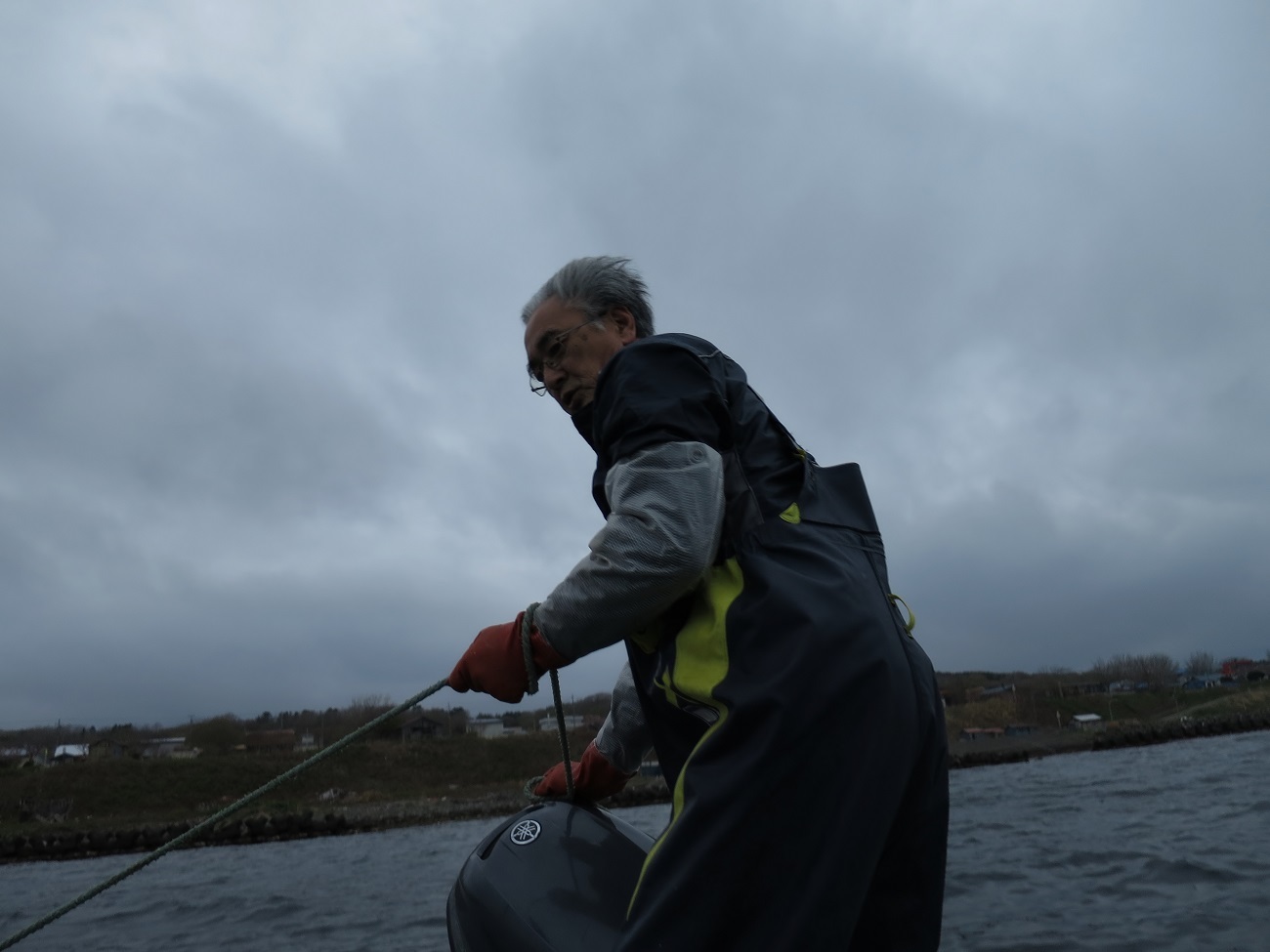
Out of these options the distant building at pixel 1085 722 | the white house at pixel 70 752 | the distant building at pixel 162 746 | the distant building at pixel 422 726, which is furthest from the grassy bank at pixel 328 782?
the white house at pixel 70 752

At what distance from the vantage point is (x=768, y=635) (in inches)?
54.8

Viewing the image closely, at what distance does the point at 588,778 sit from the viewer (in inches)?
94.5

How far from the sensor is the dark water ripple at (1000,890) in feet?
18.5

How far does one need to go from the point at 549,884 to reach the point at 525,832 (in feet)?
0.75

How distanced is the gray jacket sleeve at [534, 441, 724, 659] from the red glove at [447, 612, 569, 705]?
0.46 ft

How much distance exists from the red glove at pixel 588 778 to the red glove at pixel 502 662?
72 cm

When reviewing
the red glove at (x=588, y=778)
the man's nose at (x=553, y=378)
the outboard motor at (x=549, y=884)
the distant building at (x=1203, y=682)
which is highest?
the man's nose at (x=553, y=378)

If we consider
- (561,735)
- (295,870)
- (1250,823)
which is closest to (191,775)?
(295,870)

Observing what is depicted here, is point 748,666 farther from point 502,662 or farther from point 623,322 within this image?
point 623,322

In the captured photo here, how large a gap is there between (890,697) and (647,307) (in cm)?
124

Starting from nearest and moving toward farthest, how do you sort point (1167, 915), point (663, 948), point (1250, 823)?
1. point (663, 948)
2. point (1167, 915)
3. point (1250, 823)

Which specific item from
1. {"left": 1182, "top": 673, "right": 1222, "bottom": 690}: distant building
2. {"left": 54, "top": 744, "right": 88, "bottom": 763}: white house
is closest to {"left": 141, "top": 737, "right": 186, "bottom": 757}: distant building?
{"left": 54, "top": 744, "right": 88, "bottom": 763}: white house

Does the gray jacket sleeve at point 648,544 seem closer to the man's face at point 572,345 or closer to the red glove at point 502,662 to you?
the red glove at point 502,662

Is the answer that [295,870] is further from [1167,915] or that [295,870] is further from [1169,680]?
[1169,680]
